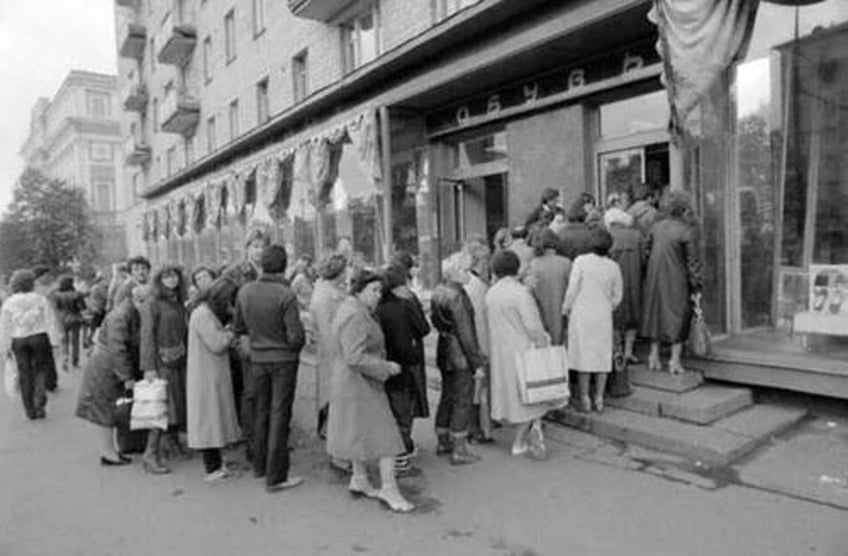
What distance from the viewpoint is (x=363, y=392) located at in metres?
4.77

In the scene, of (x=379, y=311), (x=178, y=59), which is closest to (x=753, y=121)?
(x=379, y=311)

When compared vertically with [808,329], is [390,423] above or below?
below

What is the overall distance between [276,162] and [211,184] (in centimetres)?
539

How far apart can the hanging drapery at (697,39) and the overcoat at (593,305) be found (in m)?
1.81

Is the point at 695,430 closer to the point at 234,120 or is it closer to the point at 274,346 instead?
the point at 274,346

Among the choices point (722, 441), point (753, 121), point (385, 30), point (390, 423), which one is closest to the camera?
point (390, 423)

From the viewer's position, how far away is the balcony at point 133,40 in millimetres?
33500

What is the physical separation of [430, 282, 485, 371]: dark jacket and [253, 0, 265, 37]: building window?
16835mm

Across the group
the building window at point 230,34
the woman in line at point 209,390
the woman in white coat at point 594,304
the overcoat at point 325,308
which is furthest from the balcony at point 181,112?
the woman in white coat at point 594,304

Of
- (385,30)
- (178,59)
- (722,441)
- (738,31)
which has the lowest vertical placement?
(722,441)

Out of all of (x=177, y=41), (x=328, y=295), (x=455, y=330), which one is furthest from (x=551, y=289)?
(x=177, y=41)

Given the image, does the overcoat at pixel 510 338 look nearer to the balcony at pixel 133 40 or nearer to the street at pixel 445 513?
the street at pixel 445 513

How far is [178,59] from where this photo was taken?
27.2 m

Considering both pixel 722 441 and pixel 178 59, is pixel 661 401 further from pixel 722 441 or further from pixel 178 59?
pixel 178 59
